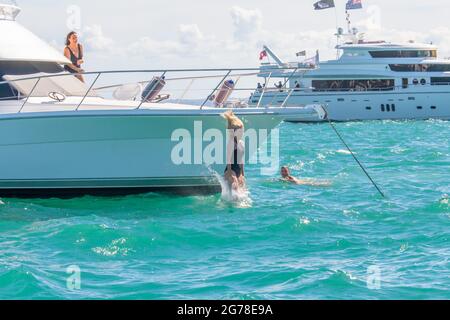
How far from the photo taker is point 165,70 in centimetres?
1372

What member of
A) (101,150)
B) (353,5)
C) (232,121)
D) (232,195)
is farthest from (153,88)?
(353,5)

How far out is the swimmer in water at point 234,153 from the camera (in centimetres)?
1330

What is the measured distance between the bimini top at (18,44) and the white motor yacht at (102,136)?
0.39ft

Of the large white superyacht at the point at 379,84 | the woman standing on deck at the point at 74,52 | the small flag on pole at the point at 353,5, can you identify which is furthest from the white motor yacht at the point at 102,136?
the small flag on pole at the point at 353,5

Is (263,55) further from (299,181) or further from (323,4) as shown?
(299,181)

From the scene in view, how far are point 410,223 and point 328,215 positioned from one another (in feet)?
4.34

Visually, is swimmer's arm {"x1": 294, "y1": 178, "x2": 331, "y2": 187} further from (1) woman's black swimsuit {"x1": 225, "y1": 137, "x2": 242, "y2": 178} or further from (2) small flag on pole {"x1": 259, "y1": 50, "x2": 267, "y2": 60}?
(2) small flag on pole {"x1": 259, "y1": 50, "x2": 267, "y2": 60}

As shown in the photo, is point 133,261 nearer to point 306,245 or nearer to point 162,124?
point 306,245

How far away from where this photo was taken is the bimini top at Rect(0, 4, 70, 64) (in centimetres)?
1455

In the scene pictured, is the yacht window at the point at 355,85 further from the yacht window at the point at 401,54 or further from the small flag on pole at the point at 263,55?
the small flag on pole at the point at 263,55

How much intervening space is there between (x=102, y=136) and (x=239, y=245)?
3.75 meters

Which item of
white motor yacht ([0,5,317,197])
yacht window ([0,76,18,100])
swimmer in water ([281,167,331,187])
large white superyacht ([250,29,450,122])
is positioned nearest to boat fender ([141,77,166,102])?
white motor yacht ([0,5,317,197])
